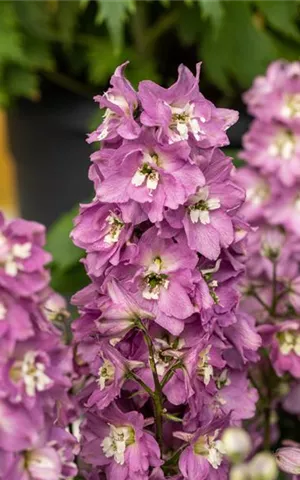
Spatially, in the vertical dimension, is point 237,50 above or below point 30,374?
below

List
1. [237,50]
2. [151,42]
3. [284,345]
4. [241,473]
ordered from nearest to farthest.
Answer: [241,473] → [284,345] → [237,50] → [151,42]

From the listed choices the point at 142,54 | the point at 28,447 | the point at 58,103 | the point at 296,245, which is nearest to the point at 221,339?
the point at 28,447

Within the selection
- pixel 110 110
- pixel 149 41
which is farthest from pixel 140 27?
pixel 110 110

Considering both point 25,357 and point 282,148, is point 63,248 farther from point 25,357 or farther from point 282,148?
point 25,357

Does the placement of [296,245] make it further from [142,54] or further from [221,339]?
[142,54]

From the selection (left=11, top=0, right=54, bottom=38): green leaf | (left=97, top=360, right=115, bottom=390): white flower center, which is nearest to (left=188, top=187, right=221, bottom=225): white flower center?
(left=97, top=360, right=115, bottom=390): white flower center

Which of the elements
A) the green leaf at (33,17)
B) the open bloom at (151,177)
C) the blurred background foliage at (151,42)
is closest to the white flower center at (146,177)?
the open bloom at (151,177)

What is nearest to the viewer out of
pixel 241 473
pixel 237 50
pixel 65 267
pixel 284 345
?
pixel 241 473
